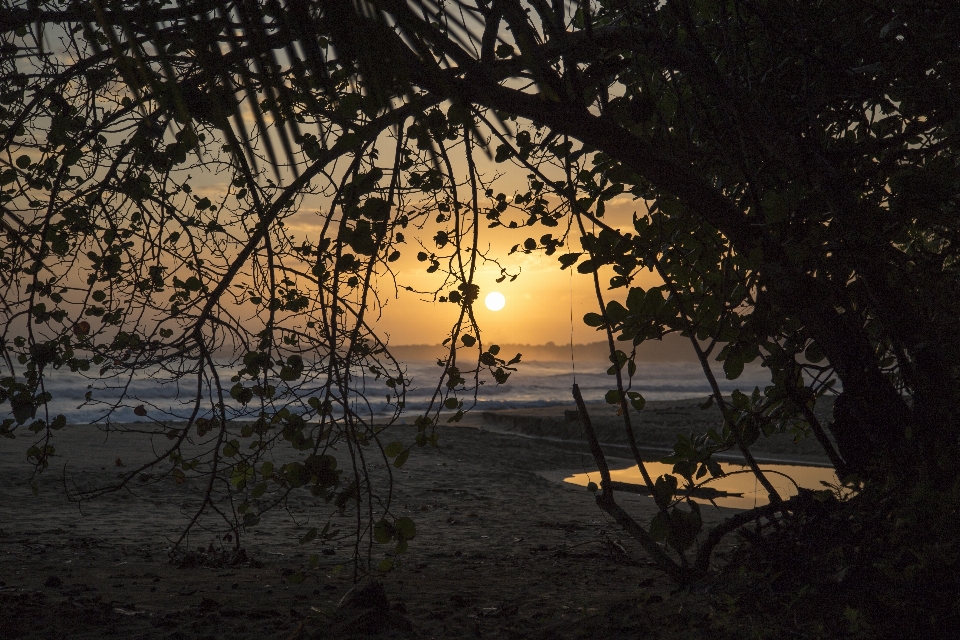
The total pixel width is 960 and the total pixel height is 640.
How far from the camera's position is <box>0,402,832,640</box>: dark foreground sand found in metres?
3.09

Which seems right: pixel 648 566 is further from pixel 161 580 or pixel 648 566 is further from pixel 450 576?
pixel 161 580

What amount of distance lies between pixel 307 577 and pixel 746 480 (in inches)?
260

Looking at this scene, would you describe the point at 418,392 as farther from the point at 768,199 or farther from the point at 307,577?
the point at 768,199

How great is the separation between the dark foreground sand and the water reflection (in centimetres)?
43

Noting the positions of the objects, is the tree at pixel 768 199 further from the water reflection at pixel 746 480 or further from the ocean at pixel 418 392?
the ocean at pixel 418 392

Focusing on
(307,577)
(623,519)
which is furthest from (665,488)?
(307,577)

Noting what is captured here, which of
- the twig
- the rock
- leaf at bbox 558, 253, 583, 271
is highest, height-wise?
leaf at bbox 558, 253, 583, 271

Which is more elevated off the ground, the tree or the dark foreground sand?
the tree

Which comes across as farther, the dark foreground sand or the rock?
the dark foreground sand

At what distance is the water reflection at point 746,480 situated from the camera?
7.62 metres

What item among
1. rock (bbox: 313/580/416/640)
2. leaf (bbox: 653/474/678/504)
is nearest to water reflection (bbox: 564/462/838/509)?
leaf (bbox: 653/474/678/504)

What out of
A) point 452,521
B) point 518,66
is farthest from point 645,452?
point 518,66

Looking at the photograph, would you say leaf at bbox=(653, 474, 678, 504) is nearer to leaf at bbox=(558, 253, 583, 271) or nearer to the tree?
the tree

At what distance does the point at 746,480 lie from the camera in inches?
348
